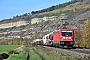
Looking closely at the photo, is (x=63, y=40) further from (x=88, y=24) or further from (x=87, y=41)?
(x=88, y=24)

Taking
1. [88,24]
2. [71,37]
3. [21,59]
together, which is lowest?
[21,59]

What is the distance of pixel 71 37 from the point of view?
57.1m

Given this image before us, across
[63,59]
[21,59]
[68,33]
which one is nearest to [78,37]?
[68,33]

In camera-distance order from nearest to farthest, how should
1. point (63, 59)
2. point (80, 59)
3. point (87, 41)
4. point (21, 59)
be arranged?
point (80, 59)
point (63, 59)
point (21, 59)
point (87, 41)

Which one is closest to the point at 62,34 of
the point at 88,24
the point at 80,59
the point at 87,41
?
the point at 80,59

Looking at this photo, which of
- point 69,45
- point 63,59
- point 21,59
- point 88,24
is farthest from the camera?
point 88,24

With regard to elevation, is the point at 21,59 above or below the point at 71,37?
below

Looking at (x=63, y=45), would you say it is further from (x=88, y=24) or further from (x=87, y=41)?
(x=88, y=24)

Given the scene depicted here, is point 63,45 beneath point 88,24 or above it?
beneath

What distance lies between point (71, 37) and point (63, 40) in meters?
1.71

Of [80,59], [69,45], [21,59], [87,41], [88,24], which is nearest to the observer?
[80,59]

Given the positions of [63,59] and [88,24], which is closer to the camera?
[63,59]

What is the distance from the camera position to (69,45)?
56.5 meters

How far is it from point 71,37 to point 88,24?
159 feet
